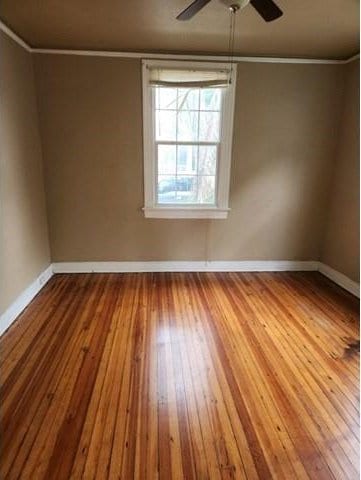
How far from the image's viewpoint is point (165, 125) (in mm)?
3432

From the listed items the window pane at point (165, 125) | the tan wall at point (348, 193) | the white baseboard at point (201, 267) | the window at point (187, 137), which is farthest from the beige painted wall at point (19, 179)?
the tan wall at point (348, 193)

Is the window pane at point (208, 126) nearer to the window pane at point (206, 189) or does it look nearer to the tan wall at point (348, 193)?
the window pane at point (206, 189)

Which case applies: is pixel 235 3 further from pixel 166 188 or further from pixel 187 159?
pixel 166 188

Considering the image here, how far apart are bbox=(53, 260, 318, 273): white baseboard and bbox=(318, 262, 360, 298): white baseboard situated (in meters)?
0.13

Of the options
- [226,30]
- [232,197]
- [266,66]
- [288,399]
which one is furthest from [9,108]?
[288,399]

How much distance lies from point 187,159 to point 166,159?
0.25m

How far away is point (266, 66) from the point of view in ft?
11.0

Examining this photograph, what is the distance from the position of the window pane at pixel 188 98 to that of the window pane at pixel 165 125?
0.47 feet

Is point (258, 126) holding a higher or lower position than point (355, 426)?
higher

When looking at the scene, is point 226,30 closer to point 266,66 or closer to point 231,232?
point 266,66

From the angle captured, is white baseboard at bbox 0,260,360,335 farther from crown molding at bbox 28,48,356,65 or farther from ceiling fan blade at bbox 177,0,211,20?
ceiling fan blade at bbox 177,0,211,20

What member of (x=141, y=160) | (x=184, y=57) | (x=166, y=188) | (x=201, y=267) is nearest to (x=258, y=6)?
(x=184, y=57)

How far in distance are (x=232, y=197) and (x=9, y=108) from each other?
98.6 inches

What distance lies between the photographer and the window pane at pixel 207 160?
3531 mm
